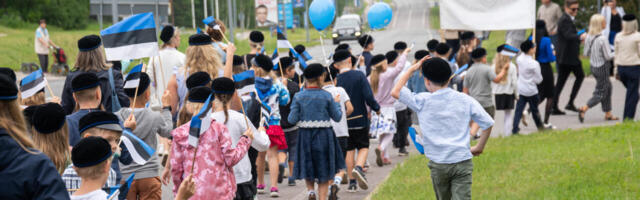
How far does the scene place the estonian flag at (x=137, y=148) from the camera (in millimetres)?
5379

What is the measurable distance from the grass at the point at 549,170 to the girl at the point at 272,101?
4.22 feet

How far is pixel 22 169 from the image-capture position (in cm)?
308

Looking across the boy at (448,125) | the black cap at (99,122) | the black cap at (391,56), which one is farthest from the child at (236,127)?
the black cap at (391,56)

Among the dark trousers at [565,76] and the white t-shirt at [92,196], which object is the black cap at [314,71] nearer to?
the white t-shirt at [92,196]

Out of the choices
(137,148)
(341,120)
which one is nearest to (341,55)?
(341,120)

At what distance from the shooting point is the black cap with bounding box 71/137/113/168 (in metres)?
3.84

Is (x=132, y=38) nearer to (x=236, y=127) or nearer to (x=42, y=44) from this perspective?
(x=236, y=127)

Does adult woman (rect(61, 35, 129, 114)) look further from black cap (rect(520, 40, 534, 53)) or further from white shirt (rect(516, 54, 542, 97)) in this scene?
white shirt (rect(516, 54, 542, 97))

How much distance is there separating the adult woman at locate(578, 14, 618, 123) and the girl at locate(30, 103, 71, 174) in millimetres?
11667

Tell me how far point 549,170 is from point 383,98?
2.80 meters

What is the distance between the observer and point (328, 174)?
859 cm

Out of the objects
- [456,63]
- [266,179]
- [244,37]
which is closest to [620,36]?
[456,63]

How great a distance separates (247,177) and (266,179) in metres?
3.93

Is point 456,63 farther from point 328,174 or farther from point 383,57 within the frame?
point 328,174
